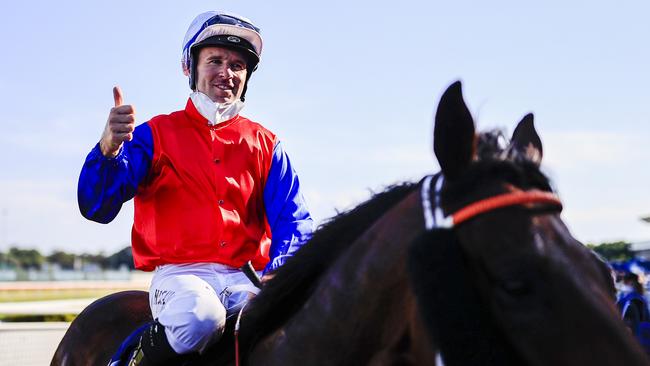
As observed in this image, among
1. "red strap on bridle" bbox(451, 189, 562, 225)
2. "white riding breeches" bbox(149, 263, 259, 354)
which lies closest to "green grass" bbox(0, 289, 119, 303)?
"white riding breeches" bbox(149, 263, 259, 354)

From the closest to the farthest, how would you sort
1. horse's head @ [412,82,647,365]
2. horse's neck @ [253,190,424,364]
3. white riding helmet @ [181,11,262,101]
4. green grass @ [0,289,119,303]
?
horse's head @ [412,82,647,365] → horse's neck @ [253,190,424,364] → white riding helmet @ [181,11,262,101] → green grass @ [0,289,119,303]

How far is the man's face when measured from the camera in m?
3.39

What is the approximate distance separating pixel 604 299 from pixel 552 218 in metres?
0.23

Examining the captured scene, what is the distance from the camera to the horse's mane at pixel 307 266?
225cm

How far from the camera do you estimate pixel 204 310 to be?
2.62 m

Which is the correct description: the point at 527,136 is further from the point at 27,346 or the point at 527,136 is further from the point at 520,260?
the point at 27,346

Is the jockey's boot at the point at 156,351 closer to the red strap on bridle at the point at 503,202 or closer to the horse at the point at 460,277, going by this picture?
the horse at the point at 460,277

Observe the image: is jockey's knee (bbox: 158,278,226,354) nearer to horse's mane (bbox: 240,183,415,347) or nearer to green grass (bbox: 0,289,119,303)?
horse's mane (bbox: 240,183,415,347)

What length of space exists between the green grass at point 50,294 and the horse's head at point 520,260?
34663mm

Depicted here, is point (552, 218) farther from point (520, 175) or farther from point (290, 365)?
point (290, 365)

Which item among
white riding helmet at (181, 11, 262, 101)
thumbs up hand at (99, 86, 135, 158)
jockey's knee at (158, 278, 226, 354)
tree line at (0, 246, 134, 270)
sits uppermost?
white riding helmet at (181, 11, 262, 101)

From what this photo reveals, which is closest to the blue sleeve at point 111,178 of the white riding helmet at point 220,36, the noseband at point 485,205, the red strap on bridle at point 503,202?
the white riding helmet at point 220,36

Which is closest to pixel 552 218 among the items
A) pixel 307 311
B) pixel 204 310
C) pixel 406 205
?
pixel 406 205

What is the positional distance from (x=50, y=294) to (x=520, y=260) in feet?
130
